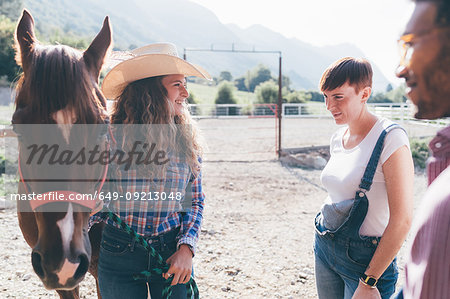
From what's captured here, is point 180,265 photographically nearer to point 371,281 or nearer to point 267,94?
point 371,281

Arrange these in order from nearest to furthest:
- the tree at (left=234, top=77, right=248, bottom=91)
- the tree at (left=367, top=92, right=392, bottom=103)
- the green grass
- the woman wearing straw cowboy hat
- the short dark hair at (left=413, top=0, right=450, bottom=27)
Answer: the short dark hair at (left=413, top=0, right=450, bottom=27) → the woman wearing straw cowboy hat → the green grass → the tree at (left=367, top=92, right=392, bottom=103) → the tree at (left=234, top=77, right=248, bottom=91)

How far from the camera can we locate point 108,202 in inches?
61.8

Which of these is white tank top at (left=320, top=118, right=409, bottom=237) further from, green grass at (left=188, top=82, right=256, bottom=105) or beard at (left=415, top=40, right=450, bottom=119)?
green grass at (left=188, top=82, right=256, bottom=105)

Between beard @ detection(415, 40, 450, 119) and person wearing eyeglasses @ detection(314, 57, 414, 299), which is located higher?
beard @ detection(415, 40, 450, 119)

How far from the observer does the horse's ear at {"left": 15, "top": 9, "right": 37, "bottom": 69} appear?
1.41 m

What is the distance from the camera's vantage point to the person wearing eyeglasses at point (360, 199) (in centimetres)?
139

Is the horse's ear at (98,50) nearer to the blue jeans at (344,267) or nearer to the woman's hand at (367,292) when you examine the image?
the blue jeans at (344,267)

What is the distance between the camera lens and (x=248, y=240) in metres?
4.24

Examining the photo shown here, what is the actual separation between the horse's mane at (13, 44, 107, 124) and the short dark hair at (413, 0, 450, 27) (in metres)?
1.16

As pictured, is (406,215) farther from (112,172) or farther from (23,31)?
(23,31)

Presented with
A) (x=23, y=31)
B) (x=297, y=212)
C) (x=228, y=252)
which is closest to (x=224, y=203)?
(x=297, y=212)

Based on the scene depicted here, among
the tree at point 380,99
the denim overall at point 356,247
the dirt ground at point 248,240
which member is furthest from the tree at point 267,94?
the denim overall at point 356,247

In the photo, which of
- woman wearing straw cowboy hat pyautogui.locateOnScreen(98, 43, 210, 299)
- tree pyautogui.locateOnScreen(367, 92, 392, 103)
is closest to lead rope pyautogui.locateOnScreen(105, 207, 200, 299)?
woman wearing straw cowboy hat pyautogui.locateOnScreen(98, 43, 210, 299)

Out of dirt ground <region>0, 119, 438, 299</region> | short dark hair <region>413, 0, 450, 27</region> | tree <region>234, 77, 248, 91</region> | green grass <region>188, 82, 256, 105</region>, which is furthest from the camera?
tree <region>234, 77, 248, 91</region>
